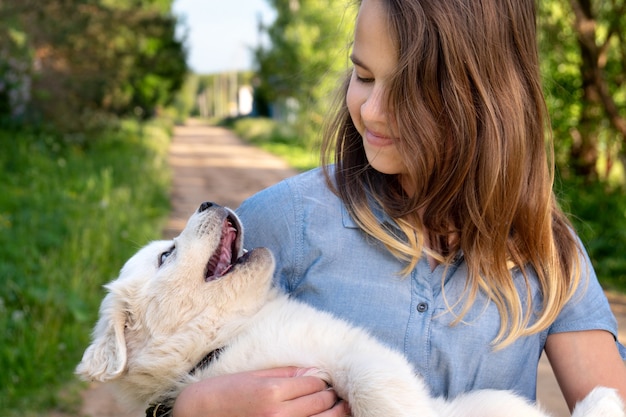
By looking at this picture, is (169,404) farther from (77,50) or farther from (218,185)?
(77,50)

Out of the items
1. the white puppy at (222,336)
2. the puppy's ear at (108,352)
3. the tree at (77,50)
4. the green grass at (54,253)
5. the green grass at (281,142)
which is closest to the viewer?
the white puppy at (222,336)

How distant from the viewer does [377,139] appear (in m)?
2.35

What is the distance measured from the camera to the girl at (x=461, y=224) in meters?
2.25

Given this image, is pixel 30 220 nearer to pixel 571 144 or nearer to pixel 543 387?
pixel 543 387

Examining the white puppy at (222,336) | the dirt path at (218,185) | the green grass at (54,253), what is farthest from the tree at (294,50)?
the white puppy at (222,336)

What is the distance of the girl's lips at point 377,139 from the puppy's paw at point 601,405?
1.00 meters

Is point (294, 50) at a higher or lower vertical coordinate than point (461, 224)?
higher

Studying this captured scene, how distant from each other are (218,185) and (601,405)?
531 inches

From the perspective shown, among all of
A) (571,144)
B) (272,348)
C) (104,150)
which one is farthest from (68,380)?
(104,150)

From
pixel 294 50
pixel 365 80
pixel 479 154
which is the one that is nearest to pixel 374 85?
pixel 365 80

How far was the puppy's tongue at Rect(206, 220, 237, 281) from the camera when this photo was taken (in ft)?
8.71

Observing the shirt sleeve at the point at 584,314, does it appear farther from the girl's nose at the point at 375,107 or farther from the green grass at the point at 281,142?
the green grass at the point at 281,142

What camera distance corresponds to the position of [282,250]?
242 cm

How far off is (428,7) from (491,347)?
108 centimetres
